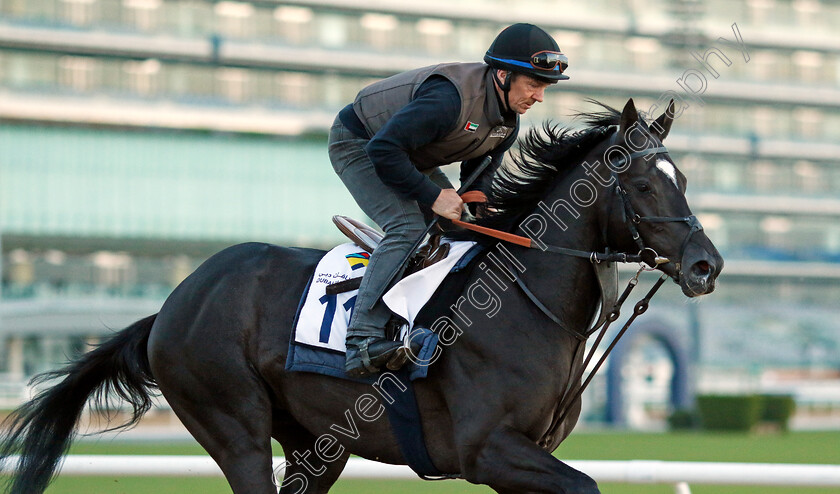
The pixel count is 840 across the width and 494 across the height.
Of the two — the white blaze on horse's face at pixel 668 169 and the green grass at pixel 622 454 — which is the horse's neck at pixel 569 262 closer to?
the white blaze on horse's face at pixel 668 169

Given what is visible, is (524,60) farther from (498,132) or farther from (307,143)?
(307,143)

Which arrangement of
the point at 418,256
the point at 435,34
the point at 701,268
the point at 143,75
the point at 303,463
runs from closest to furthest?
the point at 701,268 → the point at 418,256 → the point at 303,463 → the point at 143,75 → the point at 435,34

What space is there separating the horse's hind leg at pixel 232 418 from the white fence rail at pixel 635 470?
864mm

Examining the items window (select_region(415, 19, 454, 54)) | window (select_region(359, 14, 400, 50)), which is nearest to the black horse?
window (select_region(359, 14, 400, 50))

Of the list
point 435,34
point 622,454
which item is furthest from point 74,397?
point 435,34

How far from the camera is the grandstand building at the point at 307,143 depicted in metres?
38.0

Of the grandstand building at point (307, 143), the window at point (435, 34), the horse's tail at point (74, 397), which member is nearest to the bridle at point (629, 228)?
the horse's tail at point (74, 397)

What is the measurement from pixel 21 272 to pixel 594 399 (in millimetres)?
24559

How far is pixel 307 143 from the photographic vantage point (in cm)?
4153

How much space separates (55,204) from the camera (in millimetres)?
38344

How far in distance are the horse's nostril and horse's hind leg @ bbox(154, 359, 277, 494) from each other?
176 centimetres

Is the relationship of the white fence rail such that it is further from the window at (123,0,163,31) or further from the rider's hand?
the window at (123,0,163,31)

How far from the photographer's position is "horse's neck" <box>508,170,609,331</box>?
395 centimetres

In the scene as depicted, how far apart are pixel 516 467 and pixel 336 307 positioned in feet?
3.19
